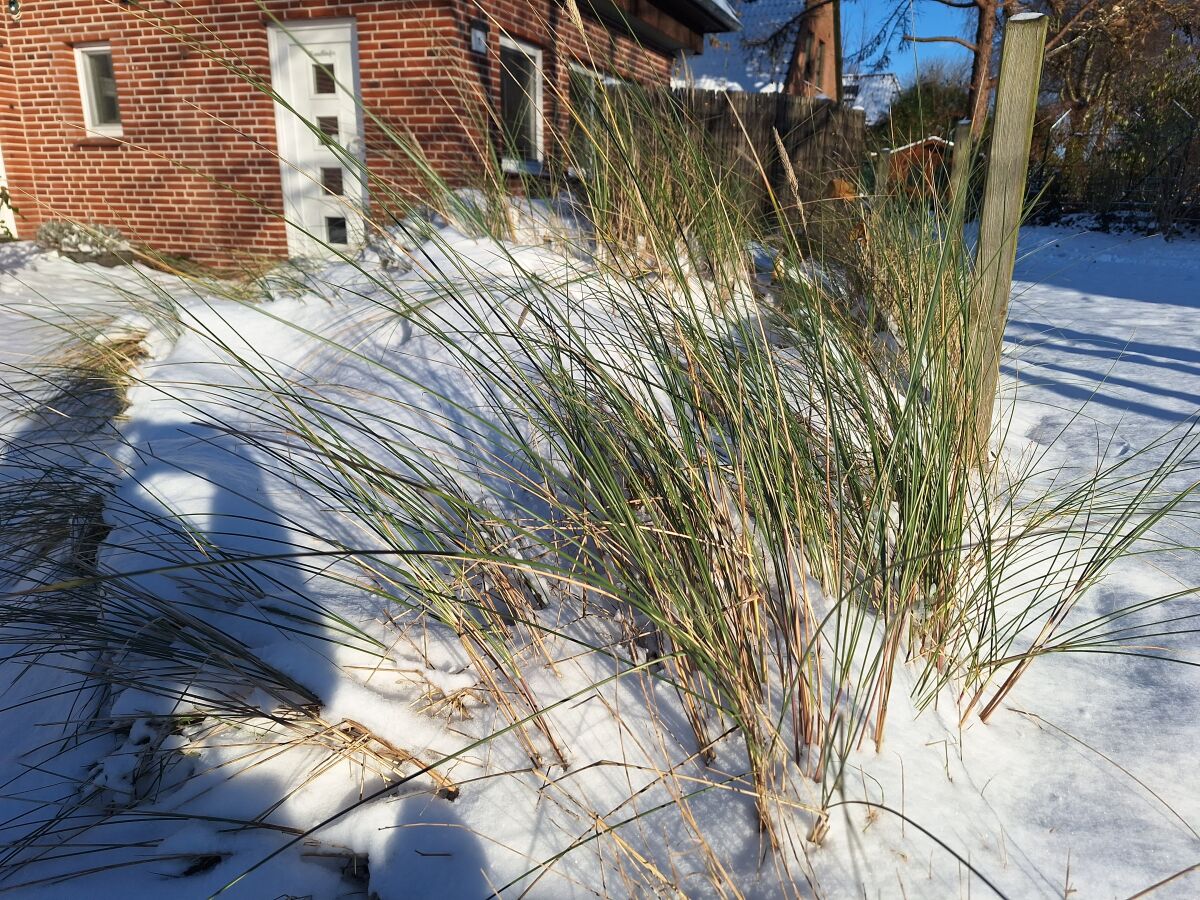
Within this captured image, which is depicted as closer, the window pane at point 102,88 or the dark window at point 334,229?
the dark window at point 334,229

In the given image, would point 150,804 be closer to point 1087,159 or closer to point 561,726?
point 561,726

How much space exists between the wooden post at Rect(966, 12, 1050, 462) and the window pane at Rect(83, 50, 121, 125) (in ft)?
27.6

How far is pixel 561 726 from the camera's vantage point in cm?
129

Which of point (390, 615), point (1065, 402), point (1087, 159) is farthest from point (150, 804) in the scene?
point (1087, 159)

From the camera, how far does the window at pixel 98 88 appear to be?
7703mm

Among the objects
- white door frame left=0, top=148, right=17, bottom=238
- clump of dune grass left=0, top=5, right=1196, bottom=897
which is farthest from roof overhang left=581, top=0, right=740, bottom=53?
clump of dune grass left=0, top=5, right=1196, bottom=897

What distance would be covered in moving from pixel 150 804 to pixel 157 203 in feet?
26.5

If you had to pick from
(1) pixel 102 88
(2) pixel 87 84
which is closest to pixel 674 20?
(1) pixel 102 88

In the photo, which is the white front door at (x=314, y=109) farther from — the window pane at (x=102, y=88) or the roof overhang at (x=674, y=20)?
the roof overhang at (x=674, y=20)

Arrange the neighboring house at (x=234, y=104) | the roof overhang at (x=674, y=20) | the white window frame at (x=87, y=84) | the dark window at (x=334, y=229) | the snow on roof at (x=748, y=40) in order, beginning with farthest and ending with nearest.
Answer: the snow on roof at (x=748, y=40) < the roof overhang at (x=674, y=20) < the white window frame at (x=87, y=84) < the dark window at (x=334, y=229) < the neighboring house at (x=234, y=104)

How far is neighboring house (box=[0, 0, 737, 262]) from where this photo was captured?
6.50 metres

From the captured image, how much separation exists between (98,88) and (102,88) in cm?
4

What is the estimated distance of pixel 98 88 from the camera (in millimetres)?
7895

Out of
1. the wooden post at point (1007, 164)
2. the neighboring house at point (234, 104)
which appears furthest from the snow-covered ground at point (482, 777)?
the neighboring house at point (234, 104)
